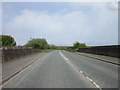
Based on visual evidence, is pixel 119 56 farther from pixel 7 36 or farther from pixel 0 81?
pixel 7 36

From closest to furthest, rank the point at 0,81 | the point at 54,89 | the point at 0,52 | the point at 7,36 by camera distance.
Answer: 1. the point at 54,89
2. the point at 0,81
3. the point at 0,52
4. the point at 7,36

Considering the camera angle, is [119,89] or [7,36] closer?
[119,89]

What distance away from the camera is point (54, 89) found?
5750 mm

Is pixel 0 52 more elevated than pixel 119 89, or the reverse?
pixel 0 52

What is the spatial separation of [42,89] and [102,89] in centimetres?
254

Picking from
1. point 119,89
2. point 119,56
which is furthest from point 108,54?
point 119,89

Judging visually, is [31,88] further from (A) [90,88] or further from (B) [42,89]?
(A) [90,88]

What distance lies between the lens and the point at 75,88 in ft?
19.4

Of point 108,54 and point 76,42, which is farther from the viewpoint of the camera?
point 76,42

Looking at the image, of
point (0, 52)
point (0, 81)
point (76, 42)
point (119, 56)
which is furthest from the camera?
point (76, 42)

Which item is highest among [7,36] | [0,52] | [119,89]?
[7,36]

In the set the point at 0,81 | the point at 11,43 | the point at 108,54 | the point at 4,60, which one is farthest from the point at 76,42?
the point at 0,81

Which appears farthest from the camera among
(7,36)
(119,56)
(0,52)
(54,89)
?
(7,36)

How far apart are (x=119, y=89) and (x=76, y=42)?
103359 mm
